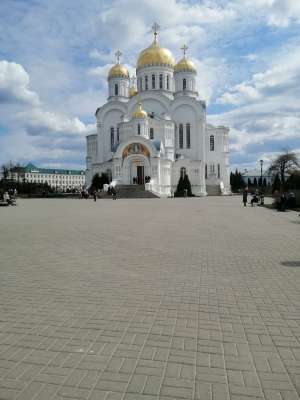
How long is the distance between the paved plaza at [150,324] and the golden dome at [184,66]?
53006mm

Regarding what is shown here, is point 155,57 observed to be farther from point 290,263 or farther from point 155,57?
point 290,263

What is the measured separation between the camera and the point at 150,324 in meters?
4.28

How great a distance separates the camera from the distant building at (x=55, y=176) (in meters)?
139

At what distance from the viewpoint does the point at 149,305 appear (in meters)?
4.94

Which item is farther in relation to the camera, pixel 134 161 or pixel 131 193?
pixel 134 161

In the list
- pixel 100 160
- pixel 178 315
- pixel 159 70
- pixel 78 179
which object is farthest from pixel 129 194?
pixel 78 179

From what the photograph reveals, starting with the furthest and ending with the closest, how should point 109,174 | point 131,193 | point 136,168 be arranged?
1. point 109,174
2. point 136,168
3. point 131,193

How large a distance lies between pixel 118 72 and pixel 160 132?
1446cm

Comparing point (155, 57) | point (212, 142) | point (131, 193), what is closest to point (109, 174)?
point (131, 193)

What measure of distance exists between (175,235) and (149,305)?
6.24 meters

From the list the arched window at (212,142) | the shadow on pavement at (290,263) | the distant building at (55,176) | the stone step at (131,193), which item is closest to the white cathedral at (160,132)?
the arched window at (212,142)

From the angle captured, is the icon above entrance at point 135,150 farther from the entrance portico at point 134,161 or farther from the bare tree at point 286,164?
the bare tree at point 286,164

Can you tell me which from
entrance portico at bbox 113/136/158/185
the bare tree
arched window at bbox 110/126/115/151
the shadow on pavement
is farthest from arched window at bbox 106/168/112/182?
the shadow on pavement

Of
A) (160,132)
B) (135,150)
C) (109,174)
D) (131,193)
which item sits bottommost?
(131,193)
